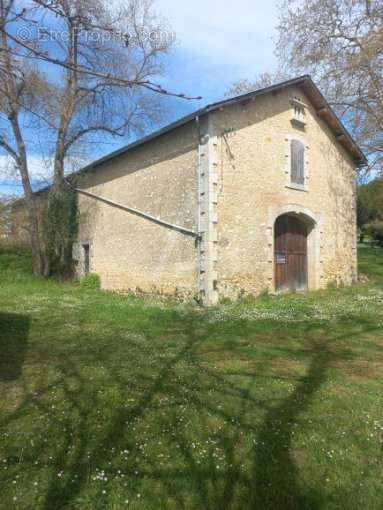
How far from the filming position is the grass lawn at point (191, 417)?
2451 mm

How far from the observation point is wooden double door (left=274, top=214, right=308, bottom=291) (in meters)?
11.7

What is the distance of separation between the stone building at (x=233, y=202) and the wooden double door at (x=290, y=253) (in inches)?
1.4

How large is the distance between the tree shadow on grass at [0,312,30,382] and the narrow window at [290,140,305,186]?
8.89 metres

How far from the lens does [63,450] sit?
→ 9.46 ft

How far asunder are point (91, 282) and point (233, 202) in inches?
281

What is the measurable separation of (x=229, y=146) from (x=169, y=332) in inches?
224

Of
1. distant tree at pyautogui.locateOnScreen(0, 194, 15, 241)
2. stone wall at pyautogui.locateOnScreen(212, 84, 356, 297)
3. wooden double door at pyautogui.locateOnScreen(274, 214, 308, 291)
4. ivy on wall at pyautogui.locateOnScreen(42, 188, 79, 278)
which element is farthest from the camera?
distant tree at pyautogui.locateOnScreen(0, 194, 15, 241)

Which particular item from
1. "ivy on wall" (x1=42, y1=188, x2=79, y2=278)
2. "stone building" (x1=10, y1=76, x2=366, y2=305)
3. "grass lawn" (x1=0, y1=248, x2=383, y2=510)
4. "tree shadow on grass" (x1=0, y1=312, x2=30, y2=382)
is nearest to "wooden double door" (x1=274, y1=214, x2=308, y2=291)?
"stone building" (x1=10, y1=76, x2=366, y2=305)

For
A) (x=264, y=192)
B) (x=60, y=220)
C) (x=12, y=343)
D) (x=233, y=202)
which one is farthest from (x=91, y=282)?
(x=12, y=343)

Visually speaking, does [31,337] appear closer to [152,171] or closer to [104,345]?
[104,345]

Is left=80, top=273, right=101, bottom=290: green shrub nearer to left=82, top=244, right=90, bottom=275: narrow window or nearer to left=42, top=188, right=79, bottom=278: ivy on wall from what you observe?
left=82, top=244, right=90, bottom=275: narrow window

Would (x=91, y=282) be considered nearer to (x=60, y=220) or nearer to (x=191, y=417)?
(x=60, y=220)

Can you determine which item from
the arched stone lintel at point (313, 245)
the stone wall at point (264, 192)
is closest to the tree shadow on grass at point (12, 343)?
the stone wall at point (264, 192)

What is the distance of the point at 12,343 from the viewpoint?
19.7ft
